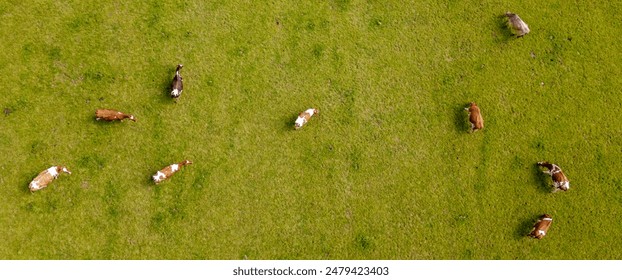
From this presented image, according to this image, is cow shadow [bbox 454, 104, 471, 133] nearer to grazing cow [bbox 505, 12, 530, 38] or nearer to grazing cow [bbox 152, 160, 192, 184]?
grazing cow [bbox 505, 12, 530, 38]

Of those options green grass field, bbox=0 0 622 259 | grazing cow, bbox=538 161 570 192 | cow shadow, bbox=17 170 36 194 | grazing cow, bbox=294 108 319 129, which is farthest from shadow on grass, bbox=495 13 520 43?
cow shadow, bbox=17 170 36 194

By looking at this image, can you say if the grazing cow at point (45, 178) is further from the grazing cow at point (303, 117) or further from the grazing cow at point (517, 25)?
the grazing cow at point (517, 25)

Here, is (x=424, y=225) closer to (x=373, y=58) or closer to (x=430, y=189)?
(x=430, y=189)

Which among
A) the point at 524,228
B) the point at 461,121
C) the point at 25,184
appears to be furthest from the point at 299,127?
the point at 25,184

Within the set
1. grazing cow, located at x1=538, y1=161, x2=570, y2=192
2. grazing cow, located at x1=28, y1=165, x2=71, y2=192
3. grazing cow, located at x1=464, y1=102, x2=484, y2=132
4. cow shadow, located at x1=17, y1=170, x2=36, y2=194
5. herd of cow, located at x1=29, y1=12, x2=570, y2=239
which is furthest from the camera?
grazing cow, located at x1=464, y1=102, x2=484, y2=132

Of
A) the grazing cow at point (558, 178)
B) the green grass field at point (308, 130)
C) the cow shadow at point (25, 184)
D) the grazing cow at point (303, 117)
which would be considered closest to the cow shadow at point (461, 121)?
the green grass field at point (308, 130)

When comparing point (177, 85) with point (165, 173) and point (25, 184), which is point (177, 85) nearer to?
point (165, 173)

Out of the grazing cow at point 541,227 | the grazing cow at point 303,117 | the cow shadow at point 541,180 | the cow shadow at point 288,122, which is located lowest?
the grazing cow at point 541,227
